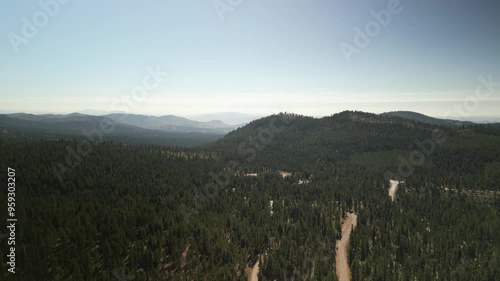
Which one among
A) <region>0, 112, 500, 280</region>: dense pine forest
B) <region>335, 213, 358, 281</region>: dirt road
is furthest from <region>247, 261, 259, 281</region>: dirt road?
<region>335, 213, 358, 281</region>: dirt road

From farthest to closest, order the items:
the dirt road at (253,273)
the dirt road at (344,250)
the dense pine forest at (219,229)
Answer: the dirt road at (344,250) < the dirt road at (253,273) < the dense pine forest at (219,229)

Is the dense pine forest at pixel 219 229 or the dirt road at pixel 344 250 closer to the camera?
the dense pine forest at pixel 219 229

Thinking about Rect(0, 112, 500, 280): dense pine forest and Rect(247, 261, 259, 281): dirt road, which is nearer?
Rect(0, 112, 500, 280): dense pine forest

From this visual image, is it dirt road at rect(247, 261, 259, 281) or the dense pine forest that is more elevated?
the dense pine forest

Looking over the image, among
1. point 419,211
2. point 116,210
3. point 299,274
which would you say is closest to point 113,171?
point 116,210

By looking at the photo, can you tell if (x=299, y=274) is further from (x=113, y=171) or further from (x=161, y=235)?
(x=113, y=171)

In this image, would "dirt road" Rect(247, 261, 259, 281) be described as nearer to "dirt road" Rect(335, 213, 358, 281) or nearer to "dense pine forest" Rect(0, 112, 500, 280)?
"dense pine forest" Rect(0, 112, 500, 280)

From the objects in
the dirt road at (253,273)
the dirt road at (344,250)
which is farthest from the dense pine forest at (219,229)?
the dirt road at (344,250)

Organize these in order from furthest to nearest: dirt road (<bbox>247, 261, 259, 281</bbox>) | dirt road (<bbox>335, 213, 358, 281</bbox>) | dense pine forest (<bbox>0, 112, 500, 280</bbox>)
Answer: dirt road (<bbox>335, 213, 358, 281</bbox>), dirt road (<bbox>247, 261, 259, 281</bbox>), dense pine forest (<bbox>0, 112, 500, 280</bbox>)

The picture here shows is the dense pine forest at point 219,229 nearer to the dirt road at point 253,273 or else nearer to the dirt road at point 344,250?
the dirt road at point 253,273
